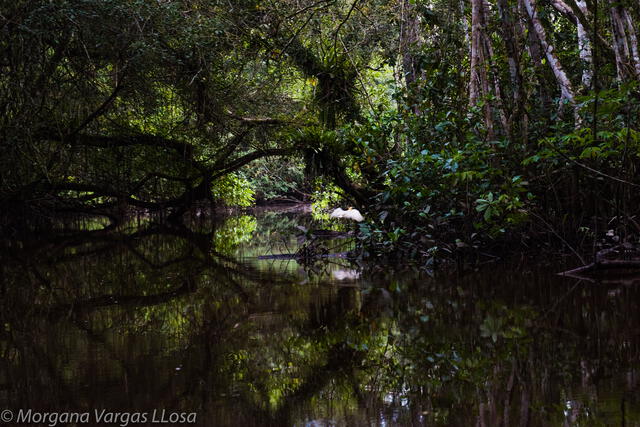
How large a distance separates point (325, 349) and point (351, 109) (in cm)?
911

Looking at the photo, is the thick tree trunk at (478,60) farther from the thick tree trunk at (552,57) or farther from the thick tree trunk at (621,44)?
the thick tree trunk at (621,44)

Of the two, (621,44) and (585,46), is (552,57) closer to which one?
(585,46)

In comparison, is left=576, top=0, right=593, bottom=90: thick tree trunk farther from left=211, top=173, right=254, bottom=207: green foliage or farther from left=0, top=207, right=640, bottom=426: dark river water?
left=211, top=173, right=254, bottom=207: green foliage

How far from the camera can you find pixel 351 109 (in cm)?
1162

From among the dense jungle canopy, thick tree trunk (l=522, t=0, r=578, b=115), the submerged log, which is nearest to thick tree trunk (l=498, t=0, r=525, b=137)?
the dense jungle canopy

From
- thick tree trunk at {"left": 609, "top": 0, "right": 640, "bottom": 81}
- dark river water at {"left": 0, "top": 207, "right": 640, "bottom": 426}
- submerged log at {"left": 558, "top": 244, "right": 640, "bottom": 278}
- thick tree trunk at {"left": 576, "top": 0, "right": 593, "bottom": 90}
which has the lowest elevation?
dark river water at {"left": 0, "top": 207, "right": 640, "bottom": 426}

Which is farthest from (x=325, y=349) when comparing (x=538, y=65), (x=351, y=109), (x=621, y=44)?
(x=351, y=109)

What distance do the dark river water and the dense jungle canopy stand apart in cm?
99

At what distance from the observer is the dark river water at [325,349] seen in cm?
207

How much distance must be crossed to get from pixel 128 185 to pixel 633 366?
38.6 feet

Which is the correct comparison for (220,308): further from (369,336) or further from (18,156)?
(18,156)

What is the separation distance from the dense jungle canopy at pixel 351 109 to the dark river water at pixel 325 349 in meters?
0.99

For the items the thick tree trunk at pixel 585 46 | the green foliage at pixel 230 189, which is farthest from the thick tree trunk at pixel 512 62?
the green foliage at pixel 230 189

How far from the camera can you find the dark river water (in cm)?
207
